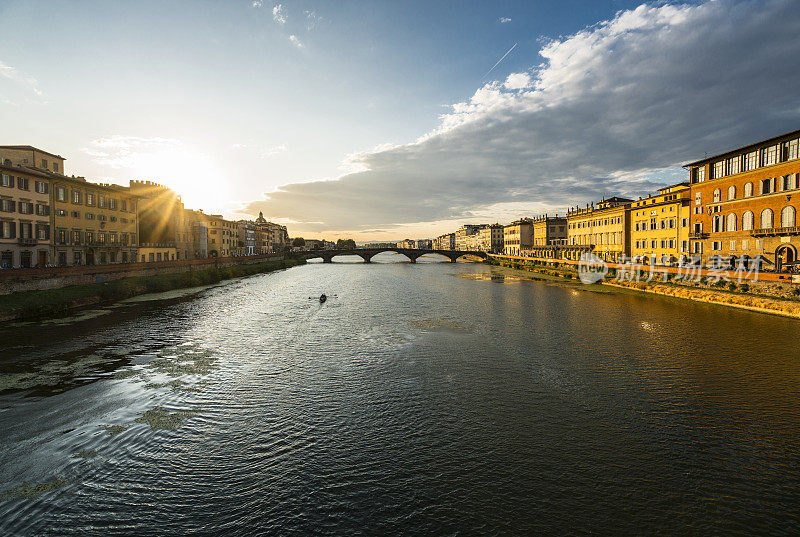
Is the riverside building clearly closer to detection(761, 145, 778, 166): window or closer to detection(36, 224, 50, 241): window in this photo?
detection(36, 224, 50, 241): window

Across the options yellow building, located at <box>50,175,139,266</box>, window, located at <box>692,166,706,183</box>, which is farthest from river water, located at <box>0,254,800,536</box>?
window, located at <box>692,166,706,183</box>

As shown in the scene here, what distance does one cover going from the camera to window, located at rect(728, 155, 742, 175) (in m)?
47.4

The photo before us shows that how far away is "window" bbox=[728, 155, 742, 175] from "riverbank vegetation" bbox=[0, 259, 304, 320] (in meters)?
76.0

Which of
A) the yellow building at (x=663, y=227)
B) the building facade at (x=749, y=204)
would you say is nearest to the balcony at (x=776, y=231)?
the building facade at (x=749, y=204)

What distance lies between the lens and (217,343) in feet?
75.5

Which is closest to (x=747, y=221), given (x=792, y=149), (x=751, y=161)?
(x=751, y=161)

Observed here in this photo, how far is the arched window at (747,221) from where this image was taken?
149ft

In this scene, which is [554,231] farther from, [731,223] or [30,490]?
[30,490]

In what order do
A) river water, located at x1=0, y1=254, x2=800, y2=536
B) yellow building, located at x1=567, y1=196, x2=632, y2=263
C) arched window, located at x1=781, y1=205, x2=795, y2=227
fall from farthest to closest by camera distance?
yellow building, located at x1=567, y1=196, x2=632, y2=263, arched window, located at x1=781, y1=205, x2=795, y2=227, river water, located at x1=0, y1=254, x2=800, y2=536

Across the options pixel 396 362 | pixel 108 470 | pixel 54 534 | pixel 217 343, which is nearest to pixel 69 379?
pixel 217 343

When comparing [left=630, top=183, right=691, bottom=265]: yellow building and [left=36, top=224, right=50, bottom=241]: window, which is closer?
[left=36, top=224, right=50, bottom=241]: window

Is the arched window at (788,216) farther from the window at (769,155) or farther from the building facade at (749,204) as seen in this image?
the window at (769,155)

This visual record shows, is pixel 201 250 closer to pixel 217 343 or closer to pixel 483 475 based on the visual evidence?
pixel 217 343

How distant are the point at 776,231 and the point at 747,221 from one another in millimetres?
4955
